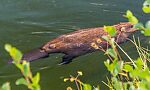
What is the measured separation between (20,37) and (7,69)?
96 cm

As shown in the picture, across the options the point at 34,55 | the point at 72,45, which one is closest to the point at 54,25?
the point at 72,45

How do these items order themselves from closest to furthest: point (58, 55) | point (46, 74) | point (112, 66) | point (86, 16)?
point (112, 66) < point (46, 74) < point (58, 55) < point (86, 16)

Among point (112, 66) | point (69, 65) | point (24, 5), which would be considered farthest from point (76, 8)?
point (112, 66)

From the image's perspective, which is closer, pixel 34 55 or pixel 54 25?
pixel 34 55

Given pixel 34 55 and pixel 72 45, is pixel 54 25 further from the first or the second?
pixel 34 55

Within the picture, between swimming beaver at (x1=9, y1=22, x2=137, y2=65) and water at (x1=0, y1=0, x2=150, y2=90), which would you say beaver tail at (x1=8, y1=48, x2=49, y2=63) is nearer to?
swimming beaver at (x1=9, y1=22, x2=137, y2=65)

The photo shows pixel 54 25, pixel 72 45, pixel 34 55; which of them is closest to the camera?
pixel 34 55

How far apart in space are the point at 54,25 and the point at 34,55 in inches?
59.6

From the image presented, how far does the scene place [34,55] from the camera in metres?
5.16

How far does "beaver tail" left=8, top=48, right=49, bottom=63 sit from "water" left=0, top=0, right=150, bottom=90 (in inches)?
7.8

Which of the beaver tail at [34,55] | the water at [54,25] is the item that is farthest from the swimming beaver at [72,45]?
the water at [54,25]

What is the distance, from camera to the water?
521 centimetres

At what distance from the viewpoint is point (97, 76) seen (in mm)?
5250

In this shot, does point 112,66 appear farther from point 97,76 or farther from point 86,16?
point 86,16
